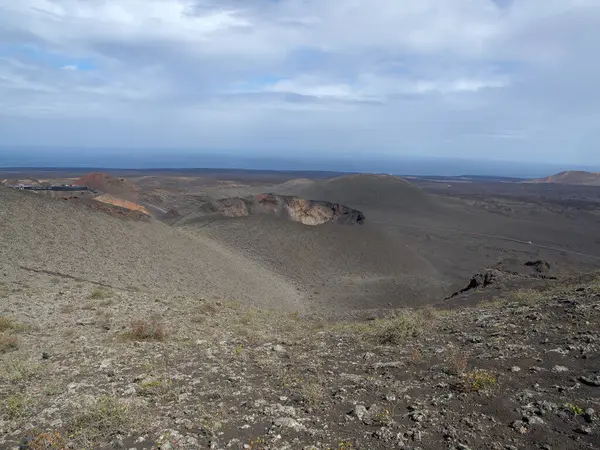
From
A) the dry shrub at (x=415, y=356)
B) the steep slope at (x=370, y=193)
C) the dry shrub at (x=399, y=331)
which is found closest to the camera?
the dry shrub at (x=415, y=356)

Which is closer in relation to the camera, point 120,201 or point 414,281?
point 414,281

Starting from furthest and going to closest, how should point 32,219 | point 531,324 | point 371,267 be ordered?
point 371,267
point 32,219
point 531,324

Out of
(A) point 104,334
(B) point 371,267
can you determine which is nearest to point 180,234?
(B) point 371,267

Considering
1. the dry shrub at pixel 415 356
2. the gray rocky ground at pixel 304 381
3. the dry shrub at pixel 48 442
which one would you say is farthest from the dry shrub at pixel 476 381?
the dry shrub at pixel 48 442

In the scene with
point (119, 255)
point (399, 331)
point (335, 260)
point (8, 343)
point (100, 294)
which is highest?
point (399, 331)

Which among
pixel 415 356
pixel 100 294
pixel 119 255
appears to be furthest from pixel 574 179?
pixel 100 294

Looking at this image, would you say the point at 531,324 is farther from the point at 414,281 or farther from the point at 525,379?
the point at 414,281

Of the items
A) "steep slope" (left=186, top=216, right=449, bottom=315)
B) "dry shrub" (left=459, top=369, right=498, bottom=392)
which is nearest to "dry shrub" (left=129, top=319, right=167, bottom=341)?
"dry shrub" (left=459, top=369, right=498, bottom=392)

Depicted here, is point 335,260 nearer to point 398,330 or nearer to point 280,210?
point 280,210

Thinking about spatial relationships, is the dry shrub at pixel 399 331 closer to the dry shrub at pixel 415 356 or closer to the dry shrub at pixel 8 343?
the dry shrub at pixel 415 356
